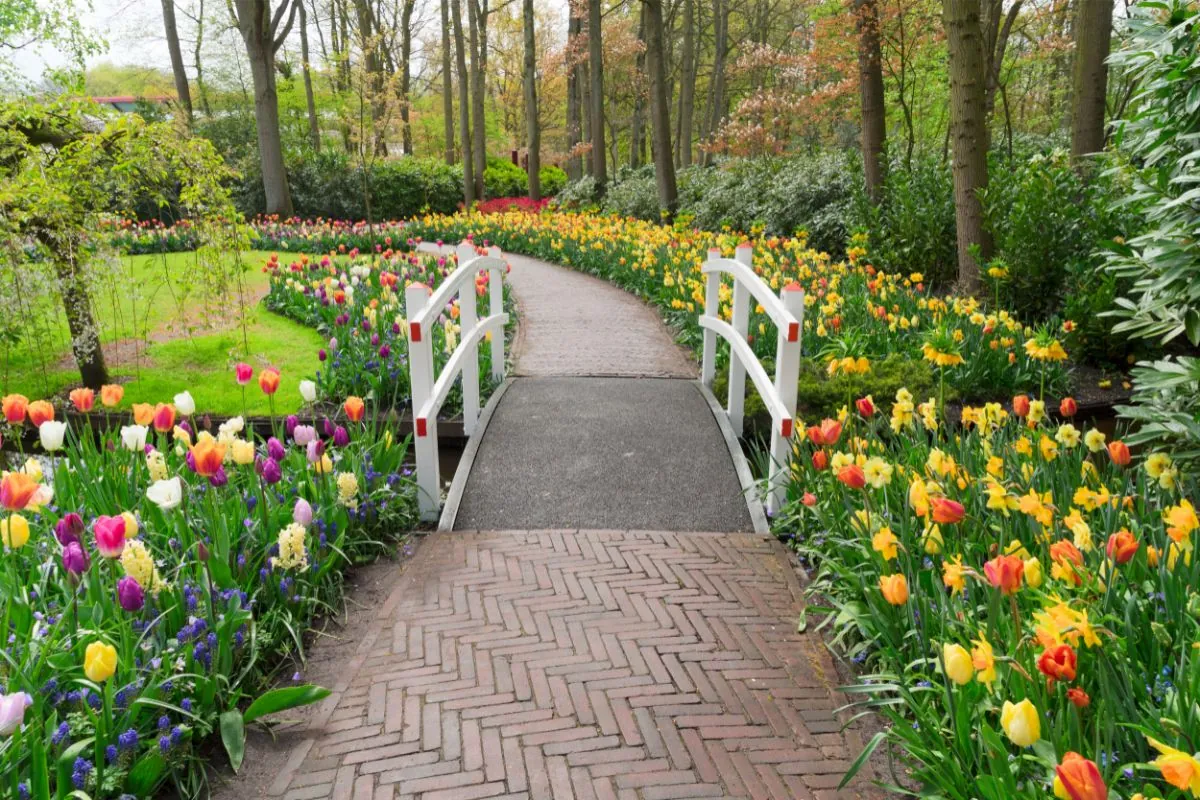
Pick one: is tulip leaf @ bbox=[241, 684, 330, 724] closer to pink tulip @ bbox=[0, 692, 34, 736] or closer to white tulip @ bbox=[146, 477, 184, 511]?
white tulip @ bbox=[146, 477, 184, 511]

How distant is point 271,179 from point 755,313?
15882mm

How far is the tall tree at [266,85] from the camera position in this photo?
1839 centimetres

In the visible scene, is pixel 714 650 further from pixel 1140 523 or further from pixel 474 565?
pixel 1140 523

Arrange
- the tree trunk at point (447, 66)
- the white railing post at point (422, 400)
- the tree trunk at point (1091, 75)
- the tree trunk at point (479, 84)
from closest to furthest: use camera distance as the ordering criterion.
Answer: the white railing post at point (422, 400)
the tree trunk at point (1091, 75)
the tree trunk at point (447, 66)
the tree trunk at point (479, 84)

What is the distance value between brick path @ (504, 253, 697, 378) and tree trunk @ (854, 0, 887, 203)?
132 inches

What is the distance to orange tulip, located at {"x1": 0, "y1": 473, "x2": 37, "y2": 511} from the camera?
2498 mm

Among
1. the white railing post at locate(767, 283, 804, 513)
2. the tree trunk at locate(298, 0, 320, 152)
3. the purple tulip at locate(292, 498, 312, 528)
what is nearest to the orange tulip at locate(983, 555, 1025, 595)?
the white railing post at locate(767, 283, 804, 513)

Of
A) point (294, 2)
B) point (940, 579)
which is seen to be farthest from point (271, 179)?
point (940, 579)

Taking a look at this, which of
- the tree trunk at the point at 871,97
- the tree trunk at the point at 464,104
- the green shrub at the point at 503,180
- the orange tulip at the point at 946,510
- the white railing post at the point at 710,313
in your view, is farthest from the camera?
the green shrub at the point at 503,180

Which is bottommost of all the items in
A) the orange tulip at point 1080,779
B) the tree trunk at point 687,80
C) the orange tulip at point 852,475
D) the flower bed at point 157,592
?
the flower bed at point 157,592

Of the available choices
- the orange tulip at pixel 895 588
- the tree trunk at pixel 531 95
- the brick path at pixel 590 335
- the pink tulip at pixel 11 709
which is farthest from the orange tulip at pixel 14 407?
the tree trunk at pixel 531 95

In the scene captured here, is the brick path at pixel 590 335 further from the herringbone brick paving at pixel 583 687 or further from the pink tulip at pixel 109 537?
the pink tulip at pixel 109 537

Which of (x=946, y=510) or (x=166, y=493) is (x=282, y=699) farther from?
(x=946, y=510)

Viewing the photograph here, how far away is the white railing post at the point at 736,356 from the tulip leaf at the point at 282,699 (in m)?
3.45
